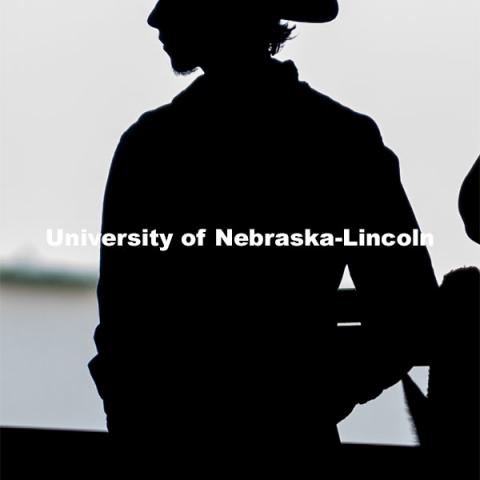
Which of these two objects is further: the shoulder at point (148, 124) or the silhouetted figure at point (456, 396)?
the shoulder at point (148, 124)

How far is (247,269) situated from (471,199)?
Answer: 28 centimetres

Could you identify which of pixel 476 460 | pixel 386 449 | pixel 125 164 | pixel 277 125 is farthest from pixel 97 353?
pixel 386 449

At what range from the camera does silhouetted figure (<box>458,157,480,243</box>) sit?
56 cm

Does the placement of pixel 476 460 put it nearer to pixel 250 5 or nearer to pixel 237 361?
pixel 237 361

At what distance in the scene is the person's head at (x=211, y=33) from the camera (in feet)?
2.49

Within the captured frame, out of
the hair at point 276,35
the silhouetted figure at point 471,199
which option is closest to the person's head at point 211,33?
the hair at point 276,35

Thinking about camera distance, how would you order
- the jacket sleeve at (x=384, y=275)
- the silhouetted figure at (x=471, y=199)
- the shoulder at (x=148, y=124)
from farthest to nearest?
the shoulder at (x=148, y=124) → the jacket sleeve at (x=384, y=275) → the silhouetted figure at (x=471, y=199)

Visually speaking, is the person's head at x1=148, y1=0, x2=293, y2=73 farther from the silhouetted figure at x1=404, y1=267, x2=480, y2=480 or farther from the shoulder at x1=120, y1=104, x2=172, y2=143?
the silhouetted figure at x1=404, y1=267, x2=480, y2=480

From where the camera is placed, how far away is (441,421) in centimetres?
58

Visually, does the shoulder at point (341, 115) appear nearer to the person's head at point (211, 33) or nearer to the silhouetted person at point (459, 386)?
the person's head at point (211, 33)

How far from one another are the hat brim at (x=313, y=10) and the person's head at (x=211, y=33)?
25 mm

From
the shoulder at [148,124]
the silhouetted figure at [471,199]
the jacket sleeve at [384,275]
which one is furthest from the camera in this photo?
the shoulder at [148,124]

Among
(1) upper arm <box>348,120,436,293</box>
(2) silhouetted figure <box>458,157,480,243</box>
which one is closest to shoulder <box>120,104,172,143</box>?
(1) upper arm <box>348,120,436,293</box>

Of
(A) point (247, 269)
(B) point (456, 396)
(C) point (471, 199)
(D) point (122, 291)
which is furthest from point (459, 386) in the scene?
(D) point (122, 291)
